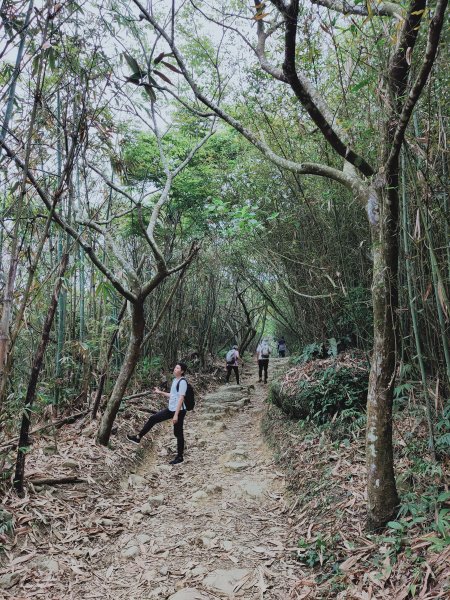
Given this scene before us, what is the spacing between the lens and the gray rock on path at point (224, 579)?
Result: 2.62m

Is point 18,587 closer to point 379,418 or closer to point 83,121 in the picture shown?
point 379,418

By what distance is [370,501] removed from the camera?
2713 millimetres

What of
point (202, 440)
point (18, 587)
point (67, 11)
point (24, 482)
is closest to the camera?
point (18, 587)

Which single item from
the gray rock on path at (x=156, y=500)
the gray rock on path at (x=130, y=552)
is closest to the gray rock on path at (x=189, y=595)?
the gray rock on path at (x=130, y=552)

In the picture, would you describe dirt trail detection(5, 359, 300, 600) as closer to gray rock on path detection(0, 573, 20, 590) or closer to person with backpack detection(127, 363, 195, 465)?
person with backpack detection(127, 363, 195, 465)

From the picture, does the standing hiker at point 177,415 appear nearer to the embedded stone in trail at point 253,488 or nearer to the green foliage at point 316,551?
the embedded stone in trail at point 253,488

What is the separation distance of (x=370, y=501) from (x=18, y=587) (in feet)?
7.68

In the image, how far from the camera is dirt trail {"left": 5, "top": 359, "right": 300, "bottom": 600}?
2.69m

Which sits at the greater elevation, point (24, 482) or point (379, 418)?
point (379, 418)

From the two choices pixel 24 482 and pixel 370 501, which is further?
pixel 24 482

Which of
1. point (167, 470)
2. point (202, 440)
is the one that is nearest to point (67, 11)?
point (167, 470)

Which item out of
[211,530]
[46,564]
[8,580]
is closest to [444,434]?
[211,530]

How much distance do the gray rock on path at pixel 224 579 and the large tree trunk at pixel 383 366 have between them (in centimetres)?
95

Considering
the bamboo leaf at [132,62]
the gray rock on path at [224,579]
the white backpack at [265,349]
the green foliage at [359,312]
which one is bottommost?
the gray rock on path at [224,579]
